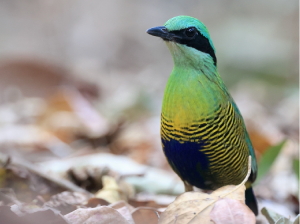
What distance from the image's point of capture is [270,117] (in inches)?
365

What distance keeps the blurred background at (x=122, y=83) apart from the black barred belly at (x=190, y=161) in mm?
1063

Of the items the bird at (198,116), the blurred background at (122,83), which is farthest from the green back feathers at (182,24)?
the blurred background at (122,83)

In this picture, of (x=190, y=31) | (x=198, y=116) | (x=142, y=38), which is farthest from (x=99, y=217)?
(x=142, y=38)

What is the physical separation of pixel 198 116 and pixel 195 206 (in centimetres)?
78

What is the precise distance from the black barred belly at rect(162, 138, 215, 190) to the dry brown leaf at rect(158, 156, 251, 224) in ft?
1.72

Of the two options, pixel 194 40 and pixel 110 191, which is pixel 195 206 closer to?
pixel 110 191

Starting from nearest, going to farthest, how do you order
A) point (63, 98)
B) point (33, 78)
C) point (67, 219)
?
point (67, 219)
point (63, 98)
point (33, 78)

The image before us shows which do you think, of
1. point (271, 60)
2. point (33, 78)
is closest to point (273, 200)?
point (33, 78)

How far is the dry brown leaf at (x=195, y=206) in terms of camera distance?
272 cm

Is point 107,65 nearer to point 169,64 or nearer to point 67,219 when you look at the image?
point 169,64

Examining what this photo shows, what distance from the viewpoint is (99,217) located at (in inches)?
113

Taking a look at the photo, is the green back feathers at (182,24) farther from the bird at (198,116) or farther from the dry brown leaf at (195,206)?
the dry brown leaf at (195,206)

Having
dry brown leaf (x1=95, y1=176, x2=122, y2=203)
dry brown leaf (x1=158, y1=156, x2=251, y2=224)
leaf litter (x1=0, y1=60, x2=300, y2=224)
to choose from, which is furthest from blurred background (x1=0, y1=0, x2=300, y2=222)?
dry brown leaf (x1=158, y1=156, x2=251, y2=224)

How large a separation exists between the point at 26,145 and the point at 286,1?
47.5ft
